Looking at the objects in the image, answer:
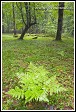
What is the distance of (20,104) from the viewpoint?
174 inches

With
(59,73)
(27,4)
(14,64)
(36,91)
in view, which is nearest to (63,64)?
(59,73)

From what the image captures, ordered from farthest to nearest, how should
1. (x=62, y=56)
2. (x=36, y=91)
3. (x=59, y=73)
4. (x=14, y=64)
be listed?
(x=62, y=56) → (x=14, y=64) → (x=59, y=73) → (x=36, y=91)

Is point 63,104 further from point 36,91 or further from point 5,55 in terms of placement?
point 5,55

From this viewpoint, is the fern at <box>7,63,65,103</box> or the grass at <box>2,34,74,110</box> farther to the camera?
the grass at <box>2,34,74,110</box>

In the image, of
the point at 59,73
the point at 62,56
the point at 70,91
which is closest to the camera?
the point at 70,91

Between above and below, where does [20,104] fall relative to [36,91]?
below

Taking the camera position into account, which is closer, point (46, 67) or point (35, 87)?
point (35, 87)

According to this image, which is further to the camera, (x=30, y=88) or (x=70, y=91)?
(x=70, y=91)

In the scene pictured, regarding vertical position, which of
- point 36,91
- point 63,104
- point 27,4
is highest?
point 27,4

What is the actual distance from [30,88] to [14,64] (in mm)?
3118

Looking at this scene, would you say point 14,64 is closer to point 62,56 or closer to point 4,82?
point 4,82

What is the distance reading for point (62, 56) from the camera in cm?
865

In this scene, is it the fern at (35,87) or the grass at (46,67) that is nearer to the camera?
the fern at (35,87)

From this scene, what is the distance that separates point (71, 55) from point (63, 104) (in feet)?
15.3
